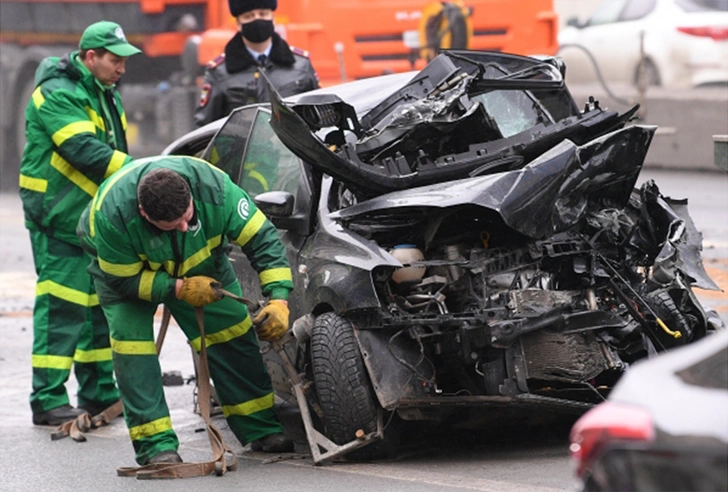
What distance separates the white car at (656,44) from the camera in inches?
717

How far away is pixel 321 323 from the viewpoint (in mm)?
6398

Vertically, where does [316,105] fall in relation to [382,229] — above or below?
above

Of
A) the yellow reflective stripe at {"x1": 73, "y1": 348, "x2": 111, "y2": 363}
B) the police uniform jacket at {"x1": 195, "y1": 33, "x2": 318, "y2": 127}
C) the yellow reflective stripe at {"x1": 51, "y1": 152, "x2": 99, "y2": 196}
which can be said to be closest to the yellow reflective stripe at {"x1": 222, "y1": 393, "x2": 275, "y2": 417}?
the yellow reflective stripe at {"x1": 73, "y1": 348, "x2": 111, "y2": 363}

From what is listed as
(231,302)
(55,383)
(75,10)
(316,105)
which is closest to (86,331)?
(55,383)

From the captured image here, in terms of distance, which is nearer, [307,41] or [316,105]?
[316,105]

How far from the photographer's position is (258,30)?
29.9 ft

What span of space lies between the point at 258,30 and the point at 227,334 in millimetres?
2811

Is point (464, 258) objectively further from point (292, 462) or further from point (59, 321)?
point (59, 321)

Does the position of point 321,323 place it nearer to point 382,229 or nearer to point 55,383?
point 382,229

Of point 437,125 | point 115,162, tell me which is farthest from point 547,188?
point 115,162

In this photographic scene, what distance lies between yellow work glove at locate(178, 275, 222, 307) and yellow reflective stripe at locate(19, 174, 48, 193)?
1.65m

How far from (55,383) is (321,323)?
6.68ft

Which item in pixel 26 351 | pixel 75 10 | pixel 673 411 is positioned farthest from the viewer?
pixel 75 10

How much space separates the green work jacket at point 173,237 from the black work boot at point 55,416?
1.35 m
